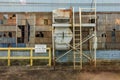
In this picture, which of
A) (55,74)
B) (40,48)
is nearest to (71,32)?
(40,48)

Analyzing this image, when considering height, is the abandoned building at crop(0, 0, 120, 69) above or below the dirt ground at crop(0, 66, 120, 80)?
above

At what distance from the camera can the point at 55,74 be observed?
52.5 feet

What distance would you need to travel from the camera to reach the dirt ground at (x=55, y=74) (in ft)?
50.6

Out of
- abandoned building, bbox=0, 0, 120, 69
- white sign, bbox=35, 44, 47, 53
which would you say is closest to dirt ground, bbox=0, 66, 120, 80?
abandoned building, bbox=0, 0, 120, 69

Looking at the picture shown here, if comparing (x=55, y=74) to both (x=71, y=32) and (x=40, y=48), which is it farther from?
(x=71, y=32)

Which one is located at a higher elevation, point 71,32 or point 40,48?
point 71,32

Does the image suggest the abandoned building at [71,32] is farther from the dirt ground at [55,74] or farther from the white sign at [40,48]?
the dirt ground at [55,74]

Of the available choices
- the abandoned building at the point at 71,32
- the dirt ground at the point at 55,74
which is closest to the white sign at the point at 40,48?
the abandoned building at the point at 71,32

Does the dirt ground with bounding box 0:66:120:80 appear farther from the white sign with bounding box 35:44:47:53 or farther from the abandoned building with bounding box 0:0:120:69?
the white sign with bounding box 35:44:47:53

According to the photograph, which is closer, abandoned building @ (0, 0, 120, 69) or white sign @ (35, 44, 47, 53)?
abandoned building @ (0, 0, 120, 69)

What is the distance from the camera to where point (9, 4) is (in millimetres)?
30812

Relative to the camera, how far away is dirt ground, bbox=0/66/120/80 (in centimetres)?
1542

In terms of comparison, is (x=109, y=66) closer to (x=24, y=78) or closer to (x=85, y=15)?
(x=85, y=15)

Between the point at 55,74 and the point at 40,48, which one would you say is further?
the point at 40,48
